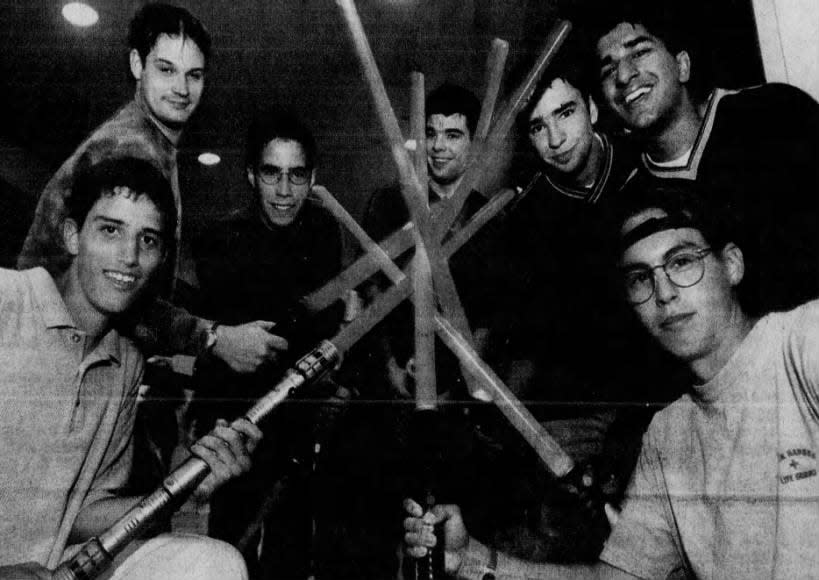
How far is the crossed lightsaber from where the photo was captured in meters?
1.07

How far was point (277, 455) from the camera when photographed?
1.07 meters

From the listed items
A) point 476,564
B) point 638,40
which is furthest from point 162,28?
point 476,564

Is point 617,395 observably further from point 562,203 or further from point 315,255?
point 315,255

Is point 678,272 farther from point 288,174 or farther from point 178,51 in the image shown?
point 178,51

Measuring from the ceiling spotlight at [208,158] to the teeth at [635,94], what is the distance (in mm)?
792

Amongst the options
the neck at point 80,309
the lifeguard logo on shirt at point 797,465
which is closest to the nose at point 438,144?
the neck at point 80,309

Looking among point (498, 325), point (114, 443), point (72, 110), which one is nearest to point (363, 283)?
point (498, 325)

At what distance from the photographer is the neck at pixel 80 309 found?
1.06 metres

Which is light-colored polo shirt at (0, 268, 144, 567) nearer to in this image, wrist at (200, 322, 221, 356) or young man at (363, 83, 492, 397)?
wrist at (200, 322, 221, 356)

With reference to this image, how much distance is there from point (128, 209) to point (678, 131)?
1.00 metres

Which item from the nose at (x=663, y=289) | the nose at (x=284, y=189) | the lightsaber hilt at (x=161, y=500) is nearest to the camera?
the lightsaber hilt at (x=161, y=500)

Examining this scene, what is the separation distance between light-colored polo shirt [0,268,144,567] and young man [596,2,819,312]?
3.42 ft

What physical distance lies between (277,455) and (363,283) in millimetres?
354

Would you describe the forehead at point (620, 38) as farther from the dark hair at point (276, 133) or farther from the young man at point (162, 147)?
the young man at point (162, 147)
